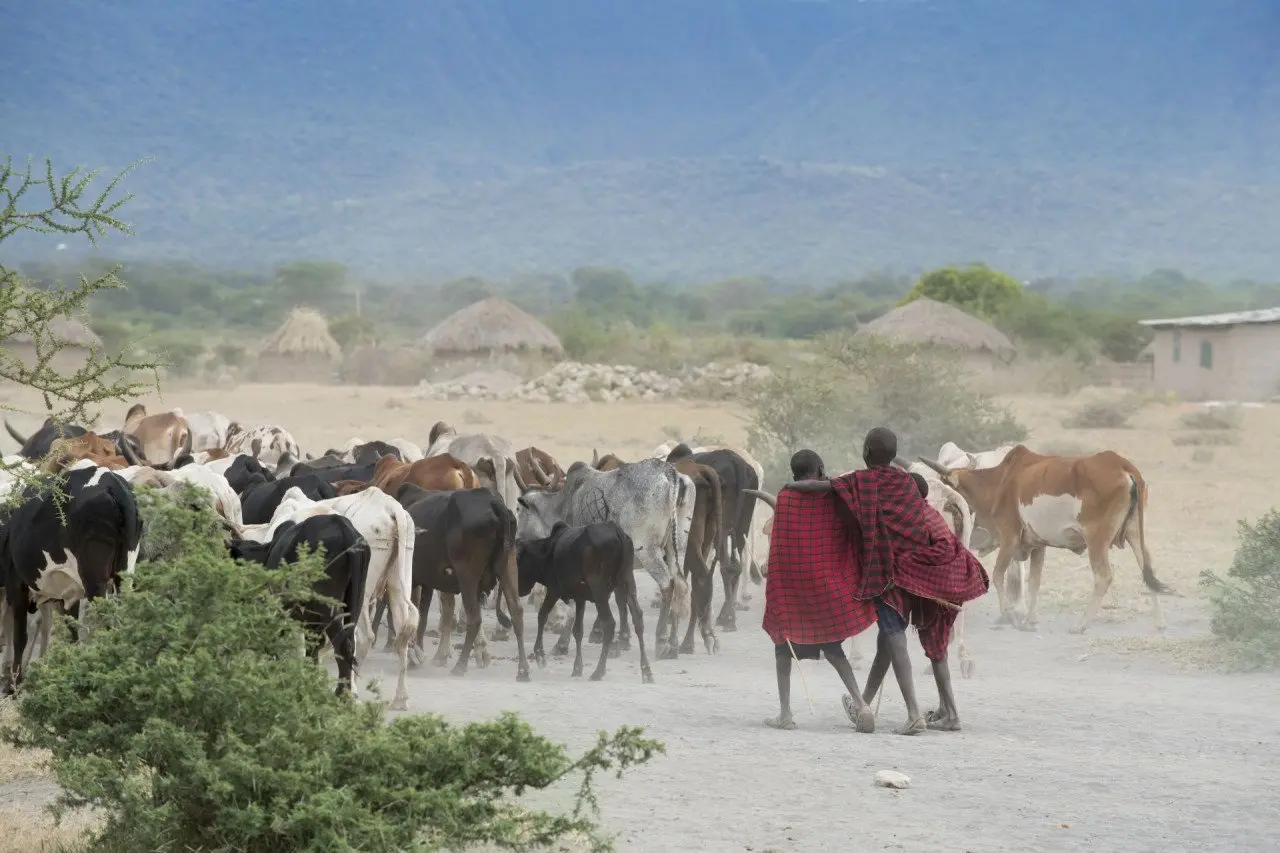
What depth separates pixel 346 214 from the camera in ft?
563

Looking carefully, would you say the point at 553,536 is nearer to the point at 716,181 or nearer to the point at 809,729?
the point at 809,729

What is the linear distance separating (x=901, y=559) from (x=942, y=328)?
138ft

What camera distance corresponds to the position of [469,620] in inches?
518

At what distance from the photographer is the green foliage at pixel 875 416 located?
2633 cm

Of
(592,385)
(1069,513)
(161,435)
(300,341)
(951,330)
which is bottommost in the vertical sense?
(1069,513)

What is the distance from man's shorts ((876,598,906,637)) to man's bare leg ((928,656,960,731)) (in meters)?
0.39

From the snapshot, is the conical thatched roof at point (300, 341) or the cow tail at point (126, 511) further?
the conical thatched roof at point (300, 341)

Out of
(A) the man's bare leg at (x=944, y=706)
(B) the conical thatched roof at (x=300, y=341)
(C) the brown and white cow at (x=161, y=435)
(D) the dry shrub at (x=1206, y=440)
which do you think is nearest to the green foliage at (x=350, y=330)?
(B) the conical thatched roof at (x=300, y=341)

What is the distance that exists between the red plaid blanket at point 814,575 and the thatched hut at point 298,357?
56.1 meters

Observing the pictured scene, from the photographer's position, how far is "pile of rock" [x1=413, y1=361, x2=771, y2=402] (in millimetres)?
48688

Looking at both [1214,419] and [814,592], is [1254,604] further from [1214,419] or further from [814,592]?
[1214,419]

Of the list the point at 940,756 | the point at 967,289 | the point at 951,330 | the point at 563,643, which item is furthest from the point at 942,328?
the point at 940,756

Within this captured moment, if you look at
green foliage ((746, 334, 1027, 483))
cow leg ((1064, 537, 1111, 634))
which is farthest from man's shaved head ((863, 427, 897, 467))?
green foliage ((746, 334, 1027, 483))

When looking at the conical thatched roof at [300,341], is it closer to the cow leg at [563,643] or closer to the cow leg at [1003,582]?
the cow leg at [1003,582]
